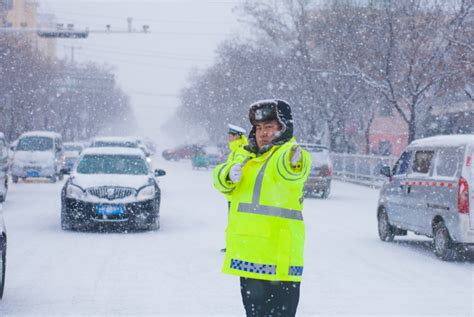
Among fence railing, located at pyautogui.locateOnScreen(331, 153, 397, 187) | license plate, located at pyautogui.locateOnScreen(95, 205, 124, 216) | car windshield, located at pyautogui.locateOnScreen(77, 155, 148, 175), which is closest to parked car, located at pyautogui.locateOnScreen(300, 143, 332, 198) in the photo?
fence railing, located at pyautogui.locateOnScreen(331, 153, 397, 187)

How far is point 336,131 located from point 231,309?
4605 cm

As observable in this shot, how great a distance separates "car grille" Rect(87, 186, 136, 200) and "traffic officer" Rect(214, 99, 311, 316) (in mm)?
10730

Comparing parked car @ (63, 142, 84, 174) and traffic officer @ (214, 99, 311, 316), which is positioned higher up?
traffic officer @ (214, 99, 311, 316)

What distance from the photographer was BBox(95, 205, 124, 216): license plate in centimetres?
1555

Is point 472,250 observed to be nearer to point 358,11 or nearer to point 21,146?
point 21,146

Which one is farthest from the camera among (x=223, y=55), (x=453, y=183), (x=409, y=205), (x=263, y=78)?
(x=223, y=55)

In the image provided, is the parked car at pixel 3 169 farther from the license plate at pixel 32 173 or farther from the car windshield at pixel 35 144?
the car windshield at pixel 35 144

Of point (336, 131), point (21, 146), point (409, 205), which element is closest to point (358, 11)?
point (336, 131)

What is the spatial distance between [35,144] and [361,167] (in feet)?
47.2

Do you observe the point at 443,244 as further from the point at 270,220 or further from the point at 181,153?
the point at 181,153

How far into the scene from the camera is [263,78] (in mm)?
64688

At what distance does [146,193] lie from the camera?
16000 mm

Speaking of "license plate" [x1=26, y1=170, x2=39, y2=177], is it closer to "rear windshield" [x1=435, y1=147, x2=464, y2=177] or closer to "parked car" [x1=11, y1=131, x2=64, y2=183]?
"parked car" [x1=11, y1=131, x2=64, y2=183]

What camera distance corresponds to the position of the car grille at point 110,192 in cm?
1571
